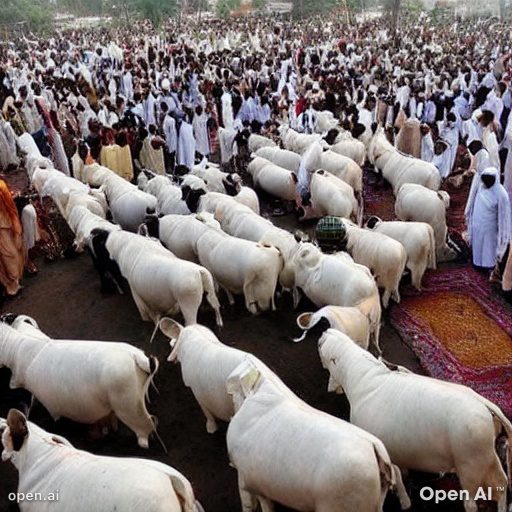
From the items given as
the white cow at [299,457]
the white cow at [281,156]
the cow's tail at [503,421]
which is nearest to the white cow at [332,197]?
the white cow at [281,156]

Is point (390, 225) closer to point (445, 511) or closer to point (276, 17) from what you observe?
point (445, 511)

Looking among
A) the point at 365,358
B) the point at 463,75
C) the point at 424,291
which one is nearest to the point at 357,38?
the point at 463,75

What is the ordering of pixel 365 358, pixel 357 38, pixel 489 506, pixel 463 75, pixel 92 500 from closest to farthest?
pixel 92 500, pixel 489 506, pixel 365 358, pixel 463 75, pixel 357 38

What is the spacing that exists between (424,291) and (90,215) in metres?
4.48

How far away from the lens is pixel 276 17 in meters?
38.0

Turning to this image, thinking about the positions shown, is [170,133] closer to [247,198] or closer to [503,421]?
[247,198]

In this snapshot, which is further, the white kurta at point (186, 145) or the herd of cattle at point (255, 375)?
the white kurta at point (186, 145)

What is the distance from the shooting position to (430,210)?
721cm

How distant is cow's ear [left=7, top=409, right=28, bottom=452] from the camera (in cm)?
351

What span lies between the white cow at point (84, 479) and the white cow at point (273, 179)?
6.22 metres

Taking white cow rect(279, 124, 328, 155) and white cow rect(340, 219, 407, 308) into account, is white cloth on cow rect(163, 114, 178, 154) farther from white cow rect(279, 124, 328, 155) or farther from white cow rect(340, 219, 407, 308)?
white cow rect(340, 219, 407, 308)

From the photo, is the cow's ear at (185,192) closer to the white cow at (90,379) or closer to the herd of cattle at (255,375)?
the herd of cattle at (255,375)

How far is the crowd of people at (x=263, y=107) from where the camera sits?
8.26m

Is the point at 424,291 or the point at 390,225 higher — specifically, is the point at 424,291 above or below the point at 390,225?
below
